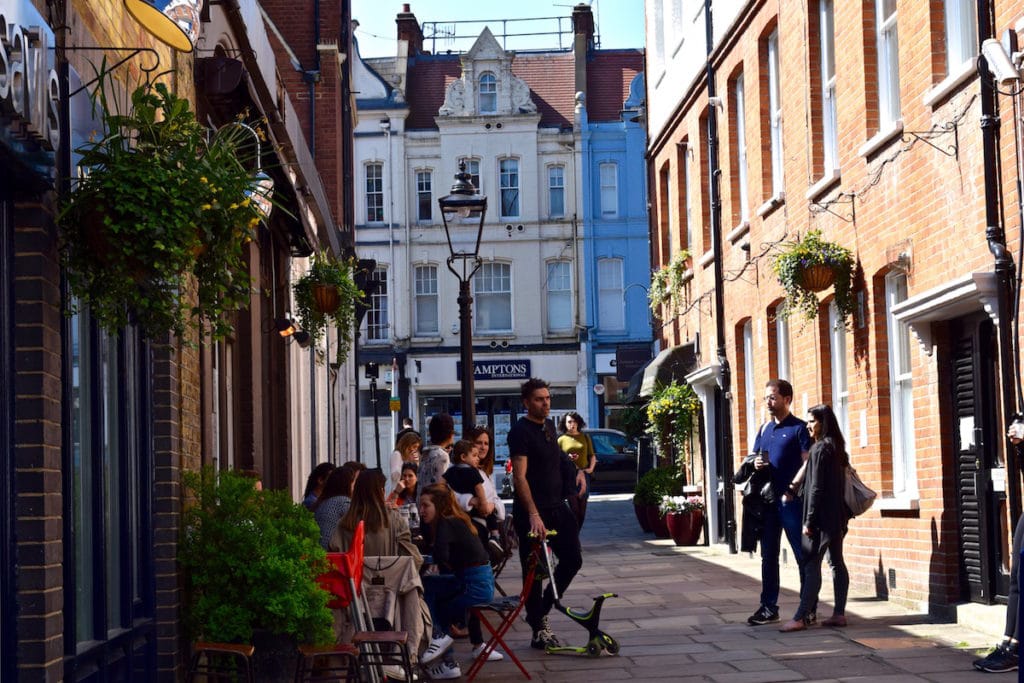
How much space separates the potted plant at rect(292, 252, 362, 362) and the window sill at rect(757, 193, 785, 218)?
4.78 meters

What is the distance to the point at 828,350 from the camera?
1639 cm

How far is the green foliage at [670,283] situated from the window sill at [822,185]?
762 cm

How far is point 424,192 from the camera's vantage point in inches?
1821

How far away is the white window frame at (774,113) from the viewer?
734 inches

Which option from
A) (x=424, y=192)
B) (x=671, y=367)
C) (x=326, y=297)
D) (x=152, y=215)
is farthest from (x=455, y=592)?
(x=424, y=192)

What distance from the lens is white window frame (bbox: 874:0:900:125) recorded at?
1420cm

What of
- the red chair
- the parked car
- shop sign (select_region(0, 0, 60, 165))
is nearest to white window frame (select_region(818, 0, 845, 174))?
the red chair

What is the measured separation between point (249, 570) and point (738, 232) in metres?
13.1

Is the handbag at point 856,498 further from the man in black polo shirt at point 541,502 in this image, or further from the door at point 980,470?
the man in black polo shirt at point 541,502

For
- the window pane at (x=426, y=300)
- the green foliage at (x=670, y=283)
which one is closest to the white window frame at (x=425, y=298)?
the window pane at (x=426, y=300)

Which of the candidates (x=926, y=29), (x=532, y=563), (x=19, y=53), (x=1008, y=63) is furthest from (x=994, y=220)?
(x=19, y=53)

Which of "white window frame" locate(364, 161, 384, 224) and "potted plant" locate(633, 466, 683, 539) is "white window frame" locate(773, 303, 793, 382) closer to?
"potted plant" locate(633, 466, 683, 539)

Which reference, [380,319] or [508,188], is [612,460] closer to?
[380,319]

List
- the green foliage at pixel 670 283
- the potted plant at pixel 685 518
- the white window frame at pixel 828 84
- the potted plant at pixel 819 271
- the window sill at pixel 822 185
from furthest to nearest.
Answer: the green foliage at pixel 670 283
the potted plant at pixel 685 518
the white window frame at pixel 828 84
the window sill at pixel 822 185
the potted plant at pixel 819 271
